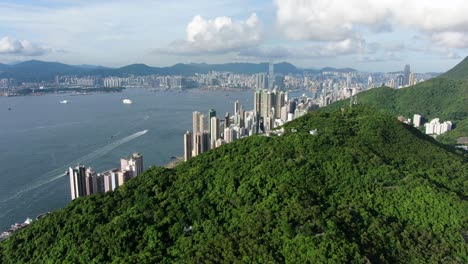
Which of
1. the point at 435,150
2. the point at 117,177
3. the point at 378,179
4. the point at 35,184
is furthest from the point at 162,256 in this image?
the point at 35,184

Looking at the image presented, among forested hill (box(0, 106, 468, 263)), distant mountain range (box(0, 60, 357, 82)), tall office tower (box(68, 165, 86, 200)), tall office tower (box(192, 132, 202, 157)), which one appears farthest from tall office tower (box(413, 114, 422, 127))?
distant mountain range (box(0, 60, 357, 82))

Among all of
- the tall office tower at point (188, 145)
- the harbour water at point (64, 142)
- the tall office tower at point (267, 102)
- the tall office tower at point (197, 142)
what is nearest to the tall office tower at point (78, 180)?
the harbour water at point (64, 142)

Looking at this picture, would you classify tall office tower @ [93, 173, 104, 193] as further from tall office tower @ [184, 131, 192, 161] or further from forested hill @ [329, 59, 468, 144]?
forested hill @ [329, 59, 468, 144]

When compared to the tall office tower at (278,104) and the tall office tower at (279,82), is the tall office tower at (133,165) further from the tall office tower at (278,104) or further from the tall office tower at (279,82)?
the tall office tower at (279,82)

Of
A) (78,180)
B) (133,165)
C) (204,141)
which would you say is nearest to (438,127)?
(204,141)

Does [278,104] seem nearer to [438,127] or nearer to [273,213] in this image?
[438,127]
